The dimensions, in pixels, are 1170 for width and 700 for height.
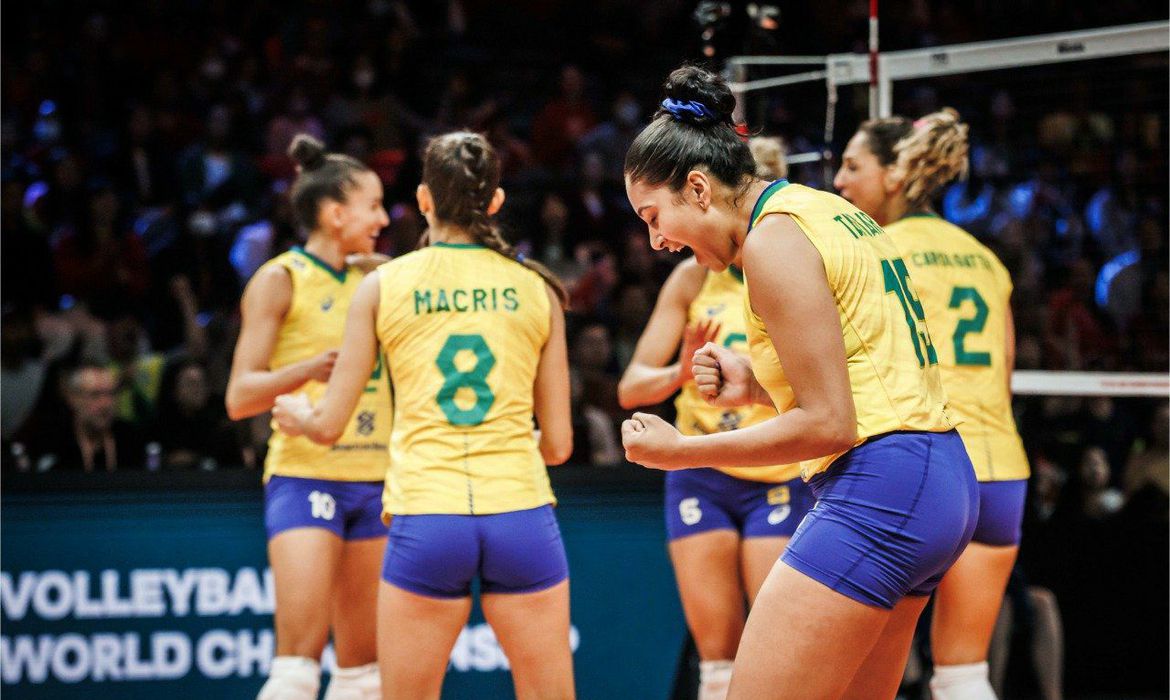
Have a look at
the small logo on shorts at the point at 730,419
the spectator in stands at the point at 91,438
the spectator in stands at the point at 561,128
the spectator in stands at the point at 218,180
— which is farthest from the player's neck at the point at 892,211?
the spectator in stands at the point at 561,128

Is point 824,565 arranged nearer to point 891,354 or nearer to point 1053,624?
point 891,354

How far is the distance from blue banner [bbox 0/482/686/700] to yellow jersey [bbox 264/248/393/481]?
1.30 metres

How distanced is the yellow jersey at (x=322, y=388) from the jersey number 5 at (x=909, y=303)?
2.26 meters

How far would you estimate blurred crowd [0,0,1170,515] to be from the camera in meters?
6.92

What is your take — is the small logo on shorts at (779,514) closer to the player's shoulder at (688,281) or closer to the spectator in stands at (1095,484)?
the player's shoulder at (688,281)

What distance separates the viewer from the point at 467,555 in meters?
3.58

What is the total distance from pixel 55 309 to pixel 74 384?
2.37 m

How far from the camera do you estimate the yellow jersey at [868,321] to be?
266cm

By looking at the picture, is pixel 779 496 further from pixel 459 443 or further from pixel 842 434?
pixel 842 434

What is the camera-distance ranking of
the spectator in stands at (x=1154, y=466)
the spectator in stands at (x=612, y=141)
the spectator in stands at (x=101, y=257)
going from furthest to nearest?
1. the spectator in stands at (x=612, y=141)
2. the spectator in stands at (x=101, y=257)
3. the spectator in stands at (x=1154, y=466)

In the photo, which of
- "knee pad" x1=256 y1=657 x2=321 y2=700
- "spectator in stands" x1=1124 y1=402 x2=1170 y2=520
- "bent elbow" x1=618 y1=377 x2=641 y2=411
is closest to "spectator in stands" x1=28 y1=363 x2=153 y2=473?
"knee pad" x1=256 y1=657 x2=321 y2=700

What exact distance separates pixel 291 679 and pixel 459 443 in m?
1.18

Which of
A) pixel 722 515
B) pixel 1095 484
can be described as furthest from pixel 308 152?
pixel 1095 484

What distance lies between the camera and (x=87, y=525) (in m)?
5.64
